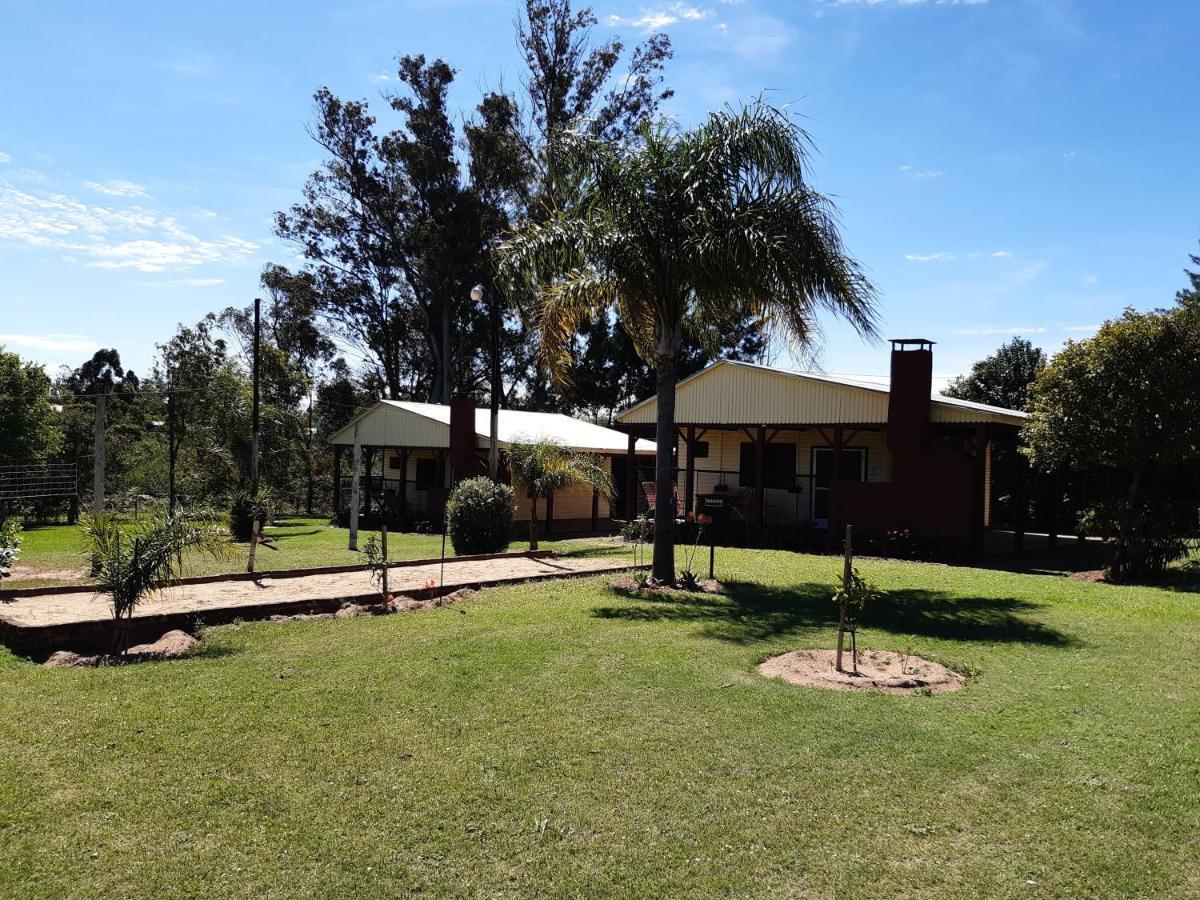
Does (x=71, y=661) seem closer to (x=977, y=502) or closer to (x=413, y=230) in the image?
(x=977, y=502)

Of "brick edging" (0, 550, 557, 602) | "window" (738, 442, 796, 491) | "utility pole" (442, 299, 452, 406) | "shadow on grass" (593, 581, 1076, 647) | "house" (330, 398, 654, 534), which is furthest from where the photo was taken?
"utility pole" (442, 299, 452, 406)

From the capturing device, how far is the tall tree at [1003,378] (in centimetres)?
3075

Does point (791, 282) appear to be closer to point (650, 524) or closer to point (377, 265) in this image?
point (650, 524)

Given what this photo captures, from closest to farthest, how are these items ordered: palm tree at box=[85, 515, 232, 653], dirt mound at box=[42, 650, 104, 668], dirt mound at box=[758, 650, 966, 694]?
dirt mound at box=[758, 650, 966, 694] → dirt mound at box=[42, 650, 104, 668] → palm tree at box=[85, 515, 232, 653]

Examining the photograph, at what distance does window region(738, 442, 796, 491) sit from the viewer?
2272 centimetres

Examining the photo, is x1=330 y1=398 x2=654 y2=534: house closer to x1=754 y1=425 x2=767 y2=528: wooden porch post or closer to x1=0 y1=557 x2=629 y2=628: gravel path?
x1=754 y1=425 x2=767 y2=528: wooden porch post

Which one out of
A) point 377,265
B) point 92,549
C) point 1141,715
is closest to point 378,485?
point 377,265

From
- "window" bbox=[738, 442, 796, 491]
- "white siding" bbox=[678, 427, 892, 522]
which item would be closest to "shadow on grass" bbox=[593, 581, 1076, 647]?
"white siding" bbox=[678, 427, 892, 522]

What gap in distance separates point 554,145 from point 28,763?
33.6 ft

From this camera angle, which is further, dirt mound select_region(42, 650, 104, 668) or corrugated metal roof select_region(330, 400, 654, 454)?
corrugated metal roof select_region(330, 400, 654, 454)

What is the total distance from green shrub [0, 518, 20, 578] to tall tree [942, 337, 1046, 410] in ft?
95.5

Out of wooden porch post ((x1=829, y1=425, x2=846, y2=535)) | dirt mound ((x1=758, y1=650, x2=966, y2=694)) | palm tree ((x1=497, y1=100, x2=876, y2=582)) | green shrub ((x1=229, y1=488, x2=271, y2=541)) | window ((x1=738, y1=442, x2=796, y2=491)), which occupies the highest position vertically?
palm tree ((x1=497, y1=100, x2=876, y2=582))

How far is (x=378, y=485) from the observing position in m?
32.6

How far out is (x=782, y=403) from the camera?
68.2 ft
